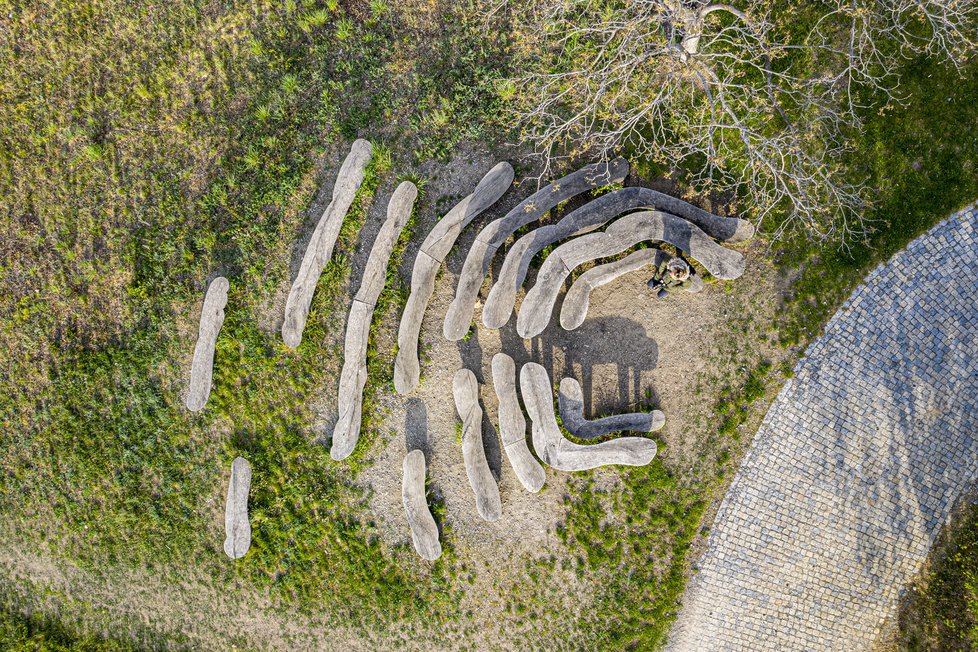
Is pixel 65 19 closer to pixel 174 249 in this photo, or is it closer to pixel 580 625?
pixel 174 249

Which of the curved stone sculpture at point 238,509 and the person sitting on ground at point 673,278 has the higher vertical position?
the curved stone sculpture at point 238,509

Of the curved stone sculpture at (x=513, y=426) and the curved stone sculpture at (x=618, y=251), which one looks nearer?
the curved stone sculpture at (x=618, y=251)

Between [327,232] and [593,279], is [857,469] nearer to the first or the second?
[593,279]

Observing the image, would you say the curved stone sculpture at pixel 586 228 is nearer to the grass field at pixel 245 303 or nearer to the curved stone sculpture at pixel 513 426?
the curved stone sculpture at pixel 513 426

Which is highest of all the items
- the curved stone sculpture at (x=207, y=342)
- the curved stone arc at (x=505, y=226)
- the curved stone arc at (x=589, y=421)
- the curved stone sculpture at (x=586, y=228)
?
the curved stone sculpture at (x=207, y=342)

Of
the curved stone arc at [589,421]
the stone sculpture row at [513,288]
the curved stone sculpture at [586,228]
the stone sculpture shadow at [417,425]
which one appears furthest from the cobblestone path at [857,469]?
the stone sculpture shadow at [417,425]

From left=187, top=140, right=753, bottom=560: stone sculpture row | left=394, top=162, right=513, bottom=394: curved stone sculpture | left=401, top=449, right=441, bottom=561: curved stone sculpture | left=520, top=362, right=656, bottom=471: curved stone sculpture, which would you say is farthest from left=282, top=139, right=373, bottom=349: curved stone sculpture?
left=520, top=362, right=656, bottom=471: curved stone sculpture

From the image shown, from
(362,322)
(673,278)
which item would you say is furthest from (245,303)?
(673,278)
